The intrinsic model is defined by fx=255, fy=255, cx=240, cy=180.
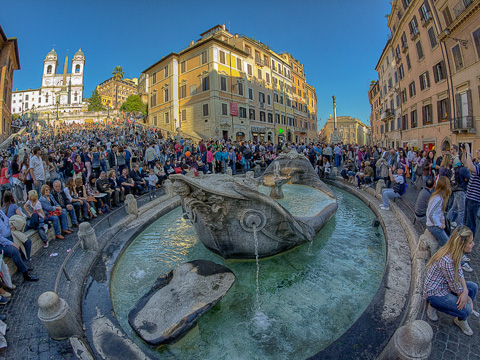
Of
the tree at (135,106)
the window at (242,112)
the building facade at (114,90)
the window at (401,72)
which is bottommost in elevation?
the window at (242,112)

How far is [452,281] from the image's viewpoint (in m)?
2.94

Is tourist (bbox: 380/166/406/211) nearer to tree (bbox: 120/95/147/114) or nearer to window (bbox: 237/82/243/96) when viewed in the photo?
window (bbox: 237/82/243/96)

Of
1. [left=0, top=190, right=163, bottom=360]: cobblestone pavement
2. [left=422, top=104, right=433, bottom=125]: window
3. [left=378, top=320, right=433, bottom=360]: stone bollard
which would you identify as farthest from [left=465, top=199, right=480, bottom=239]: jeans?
[left=422, top=104, right=433, bottom=125]: window

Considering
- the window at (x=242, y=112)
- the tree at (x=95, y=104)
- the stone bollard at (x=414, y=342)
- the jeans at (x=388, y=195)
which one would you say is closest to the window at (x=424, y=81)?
the jeans at (x=388, y=195)

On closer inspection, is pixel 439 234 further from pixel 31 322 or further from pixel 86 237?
pixel 86 237

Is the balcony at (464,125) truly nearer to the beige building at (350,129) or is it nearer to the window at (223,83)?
the window at (223,83)

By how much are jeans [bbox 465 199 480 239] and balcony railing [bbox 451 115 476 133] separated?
14.1 meters

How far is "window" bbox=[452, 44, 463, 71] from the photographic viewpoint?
1634cm

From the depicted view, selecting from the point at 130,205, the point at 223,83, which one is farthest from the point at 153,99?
the point at 130,205

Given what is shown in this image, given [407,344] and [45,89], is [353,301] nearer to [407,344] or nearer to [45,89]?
[407,344]

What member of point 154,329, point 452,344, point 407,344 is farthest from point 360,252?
point 154,329

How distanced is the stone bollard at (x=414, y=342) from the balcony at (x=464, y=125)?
18.6m

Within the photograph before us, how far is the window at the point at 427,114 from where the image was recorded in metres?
20.7

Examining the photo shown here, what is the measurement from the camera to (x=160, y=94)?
3731 cm
